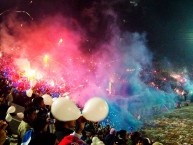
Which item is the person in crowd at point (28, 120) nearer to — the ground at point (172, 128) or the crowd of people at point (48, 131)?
the crowd of people at point (48, 131)

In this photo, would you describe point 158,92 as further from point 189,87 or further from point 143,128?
point 143,128

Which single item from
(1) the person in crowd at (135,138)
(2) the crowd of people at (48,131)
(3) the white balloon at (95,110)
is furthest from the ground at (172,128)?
(3) the white balloon at (95,110)

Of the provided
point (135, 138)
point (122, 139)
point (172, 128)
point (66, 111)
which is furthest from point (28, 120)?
point (172, 128)

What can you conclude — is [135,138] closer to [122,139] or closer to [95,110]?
[122,139]

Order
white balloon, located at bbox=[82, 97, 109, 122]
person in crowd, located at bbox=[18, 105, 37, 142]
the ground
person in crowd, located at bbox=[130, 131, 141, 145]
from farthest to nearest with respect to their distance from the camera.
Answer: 1. the ground
2. person in crowd, located at bbox=[130, 131, 141, 145]
3. person in crowd, located at bbox=[18, 105, 37, 142]
4. white balloon, located at bbox=[82, 97, 109, 122]

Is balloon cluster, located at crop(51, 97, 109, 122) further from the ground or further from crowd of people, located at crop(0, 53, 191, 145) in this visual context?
the ground

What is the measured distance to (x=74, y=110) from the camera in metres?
3.94

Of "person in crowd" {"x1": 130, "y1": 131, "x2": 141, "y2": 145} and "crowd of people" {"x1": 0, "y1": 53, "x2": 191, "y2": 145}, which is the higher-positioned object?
"crowd of people" {"x1": 0, "y1": 53, "x2": 191, "y2": 145}

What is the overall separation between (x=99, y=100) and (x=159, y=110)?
26188 mm

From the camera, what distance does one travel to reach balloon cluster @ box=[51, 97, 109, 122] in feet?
12.9

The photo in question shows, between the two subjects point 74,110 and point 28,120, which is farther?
point 28,120

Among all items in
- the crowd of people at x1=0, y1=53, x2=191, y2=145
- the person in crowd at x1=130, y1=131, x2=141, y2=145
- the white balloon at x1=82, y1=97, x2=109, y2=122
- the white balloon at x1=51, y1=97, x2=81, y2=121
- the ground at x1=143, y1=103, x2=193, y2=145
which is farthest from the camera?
the ground at x1=143, y1=103, x2=193, y2=145

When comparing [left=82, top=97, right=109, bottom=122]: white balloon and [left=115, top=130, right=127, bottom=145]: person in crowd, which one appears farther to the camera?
[left=115, top=130, right=127, bottom=145]: person in crowd

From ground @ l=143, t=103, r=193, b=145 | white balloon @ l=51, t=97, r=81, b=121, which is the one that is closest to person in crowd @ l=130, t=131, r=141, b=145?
white balloon @ l=51, t=97, r=81, b=121
